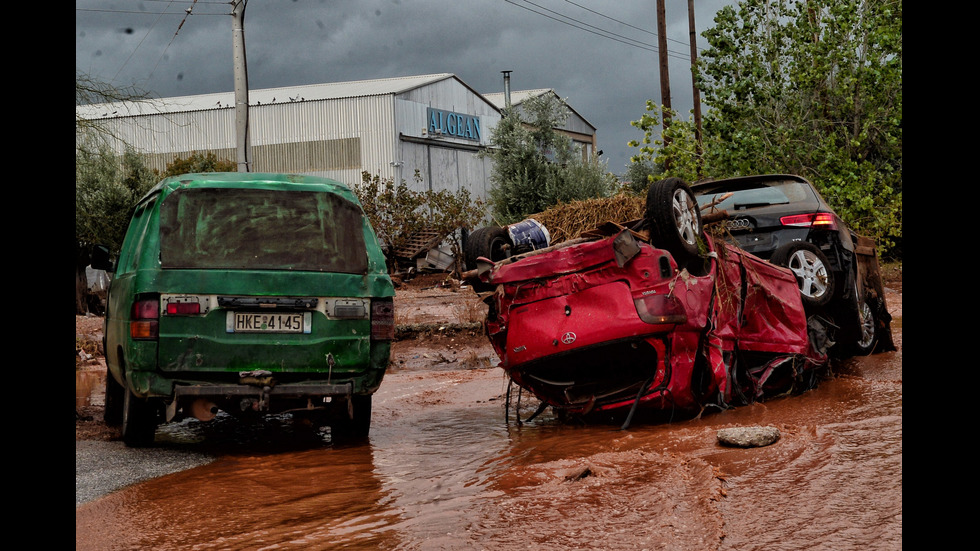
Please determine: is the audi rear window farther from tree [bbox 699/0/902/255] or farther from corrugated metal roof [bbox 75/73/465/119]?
corrugated metal roof [bbox 75/73/465/119]

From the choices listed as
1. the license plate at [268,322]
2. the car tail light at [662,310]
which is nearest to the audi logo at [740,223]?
the car tail light at [662,310]

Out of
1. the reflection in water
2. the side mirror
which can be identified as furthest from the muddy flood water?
the side mirror

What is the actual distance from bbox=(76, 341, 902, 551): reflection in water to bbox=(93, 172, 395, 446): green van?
0.48m

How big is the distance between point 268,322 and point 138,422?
1.32m

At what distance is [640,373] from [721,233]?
130 centimetres

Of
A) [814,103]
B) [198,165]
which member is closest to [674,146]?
[814,103]

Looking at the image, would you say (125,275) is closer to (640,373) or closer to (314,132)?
(640,373)

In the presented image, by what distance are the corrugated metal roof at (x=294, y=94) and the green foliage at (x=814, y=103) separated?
20.8 metres

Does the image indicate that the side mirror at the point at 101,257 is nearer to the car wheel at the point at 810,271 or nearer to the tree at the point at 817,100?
the car wheel at the point at 810,271

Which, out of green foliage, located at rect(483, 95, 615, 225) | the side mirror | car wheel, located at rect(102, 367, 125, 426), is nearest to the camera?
the side mirror

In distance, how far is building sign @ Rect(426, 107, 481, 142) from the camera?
42.0 metres

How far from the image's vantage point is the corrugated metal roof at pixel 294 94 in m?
40.9

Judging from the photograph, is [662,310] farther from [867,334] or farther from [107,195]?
[107,195]

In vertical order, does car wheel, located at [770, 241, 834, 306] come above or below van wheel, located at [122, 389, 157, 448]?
above
